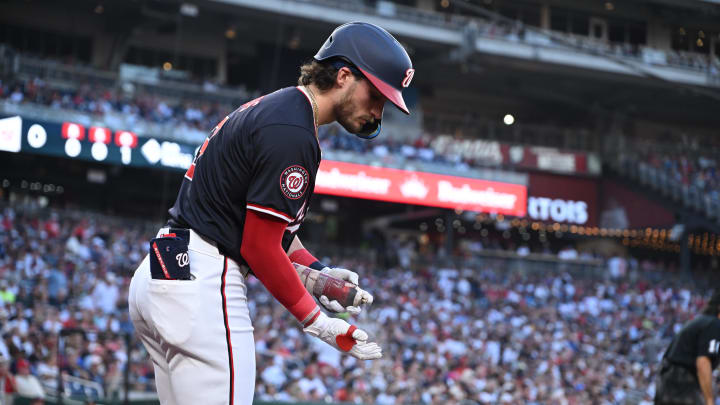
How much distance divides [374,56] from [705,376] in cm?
447

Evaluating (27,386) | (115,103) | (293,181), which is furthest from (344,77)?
(115,103)

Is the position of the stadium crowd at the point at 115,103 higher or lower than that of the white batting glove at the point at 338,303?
higher

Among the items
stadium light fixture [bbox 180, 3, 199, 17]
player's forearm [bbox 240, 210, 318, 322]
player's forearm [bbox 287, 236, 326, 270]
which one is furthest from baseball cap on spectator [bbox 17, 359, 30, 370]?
stadium light fixture [bbox 180, 3, 199, 17]

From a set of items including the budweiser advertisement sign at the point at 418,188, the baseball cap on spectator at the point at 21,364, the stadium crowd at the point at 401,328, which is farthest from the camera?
the budweiser advertisement sign at the point at 418,188

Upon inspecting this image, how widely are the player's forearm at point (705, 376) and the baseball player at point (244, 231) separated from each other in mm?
4251

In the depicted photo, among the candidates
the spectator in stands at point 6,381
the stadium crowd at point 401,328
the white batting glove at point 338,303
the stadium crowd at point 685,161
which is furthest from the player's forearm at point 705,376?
the stadium crowd at point 685,161

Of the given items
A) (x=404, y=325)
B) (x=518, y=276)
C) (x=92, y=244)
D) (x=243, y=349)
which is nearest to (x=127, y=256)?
(x=92, y=244)

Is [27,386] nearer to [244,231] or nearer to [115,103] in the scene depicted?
[244,231]

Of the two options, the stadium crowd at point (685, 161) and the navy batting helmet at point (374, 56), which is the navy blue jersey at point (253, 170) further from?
the stadium crowd at point (685, 161)

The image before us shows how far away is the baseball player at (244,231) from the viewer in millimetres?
2582

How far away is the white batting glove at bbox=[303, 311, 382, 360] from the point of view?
265cm

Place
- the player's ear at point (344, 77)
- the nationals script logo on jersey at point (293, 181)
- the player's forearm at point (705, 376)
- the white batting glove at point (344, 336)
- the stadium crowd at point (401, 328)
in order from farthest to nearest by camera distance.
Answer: the stadium crowd at point (401, 328) → the player's forearm at point (705, 376) → the player's ear at point (344, 77) → the white batting glove at point (344, 336) → the nationals script logo on jersey at point (293, 181)

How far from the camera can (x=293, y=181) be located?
8.41ft

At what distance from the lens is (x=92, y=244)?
57.4ft
